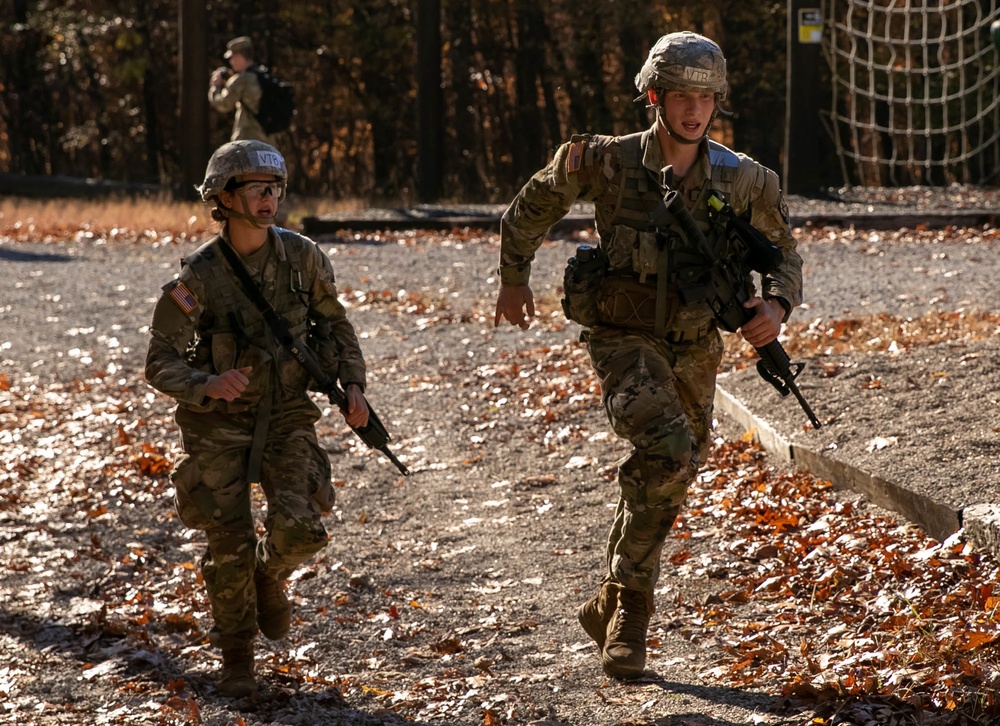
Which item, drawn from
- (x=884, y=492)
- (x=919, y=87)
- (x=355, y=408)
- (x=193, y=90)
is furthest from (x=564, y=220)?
(x=355, y=408)

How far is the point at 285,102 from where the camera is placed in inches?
647

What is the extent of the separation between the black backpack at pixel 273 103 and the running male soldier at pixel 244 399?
1090 cm

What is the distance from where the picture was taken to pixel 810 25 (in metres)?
18.3

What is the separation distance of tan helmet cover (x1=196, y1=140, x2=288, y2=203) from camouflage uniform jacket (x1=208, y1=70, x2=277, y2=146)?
10.6 m

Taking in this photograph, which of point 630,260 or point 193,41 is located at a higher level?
point 193,41

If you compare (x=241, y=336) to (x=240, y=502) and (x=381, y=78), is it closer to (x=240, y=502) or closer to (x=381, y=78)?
(x=240, y=502)

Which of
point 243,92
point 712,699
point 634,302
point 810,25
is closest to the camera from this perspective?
point 712,699

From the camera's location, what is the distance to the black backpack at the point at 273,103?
1638 cm

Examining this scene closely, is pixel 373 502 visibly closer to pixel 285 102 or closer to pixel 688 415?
pixel 688 415

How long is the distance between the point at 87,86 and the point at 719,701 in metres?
26.8

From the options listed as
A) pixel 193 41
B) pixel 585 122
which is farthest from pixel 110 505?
pixel 585 122

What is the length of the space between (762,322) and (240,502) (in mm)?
2018

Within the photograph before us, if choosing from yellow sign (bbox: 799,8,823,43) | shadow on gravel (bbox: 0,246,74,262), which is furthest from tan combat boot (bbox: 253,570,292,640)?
yellow sign (bbox: 799,8,823,43)

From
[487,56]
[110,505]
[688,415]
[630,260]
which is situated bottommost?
[110,505]
